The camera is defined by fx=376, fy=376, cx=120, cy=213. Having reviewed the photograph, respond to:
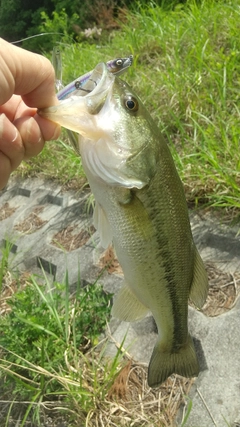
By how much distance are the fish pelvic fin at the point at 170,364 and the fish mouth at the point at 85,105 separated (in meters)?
0.91

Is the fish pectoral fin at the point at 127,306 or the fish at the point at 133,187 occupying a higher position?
the fish at the point at 133,187

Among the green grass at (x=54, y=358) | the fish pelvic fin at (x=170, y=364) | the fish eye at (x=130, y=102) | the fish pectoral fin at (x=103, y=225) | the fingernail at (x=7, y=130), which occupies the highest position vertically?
the fish eye at (x=130, y=102)

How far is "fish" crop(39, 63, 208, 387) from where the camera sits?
3.97 feet

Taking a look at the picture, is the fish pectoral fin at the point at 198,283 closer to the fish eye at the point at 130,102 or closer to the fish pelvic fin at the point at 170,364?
the fish pelvic fin at the point at 170,364

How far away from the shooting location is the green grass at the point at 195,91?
2404 mm

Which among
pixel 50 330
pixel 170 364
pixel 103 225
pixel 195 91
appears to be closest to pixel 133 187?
pixel 103 225

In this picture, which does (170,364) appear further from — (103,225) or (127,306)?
(103,225)

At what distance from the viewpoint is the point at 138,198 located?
4.09ft

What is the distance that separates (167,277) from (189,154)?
1.46 metres

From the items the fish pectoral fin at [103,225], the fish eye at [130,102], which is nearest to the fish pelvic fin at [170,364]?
the fish pectoral fin at [103,225]

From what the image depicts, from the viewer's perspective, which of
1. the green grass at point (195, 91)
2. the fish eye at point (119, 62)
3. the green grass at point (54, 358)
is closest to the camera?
the fish eye at point (119, 62)

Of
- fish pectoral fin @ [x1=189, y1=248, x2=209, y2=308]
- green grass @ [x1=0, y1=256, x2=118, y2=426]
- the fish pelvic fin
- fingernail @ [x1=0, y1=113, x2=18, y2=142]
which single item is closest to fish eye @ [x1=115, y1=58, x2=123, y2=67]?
fingernail @ [x1=0, y1=113, x2=18, y2=142]

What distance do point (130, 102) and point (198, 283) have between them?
Result: 0.72 meters

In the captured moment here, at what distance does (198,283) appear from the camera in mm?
1442
